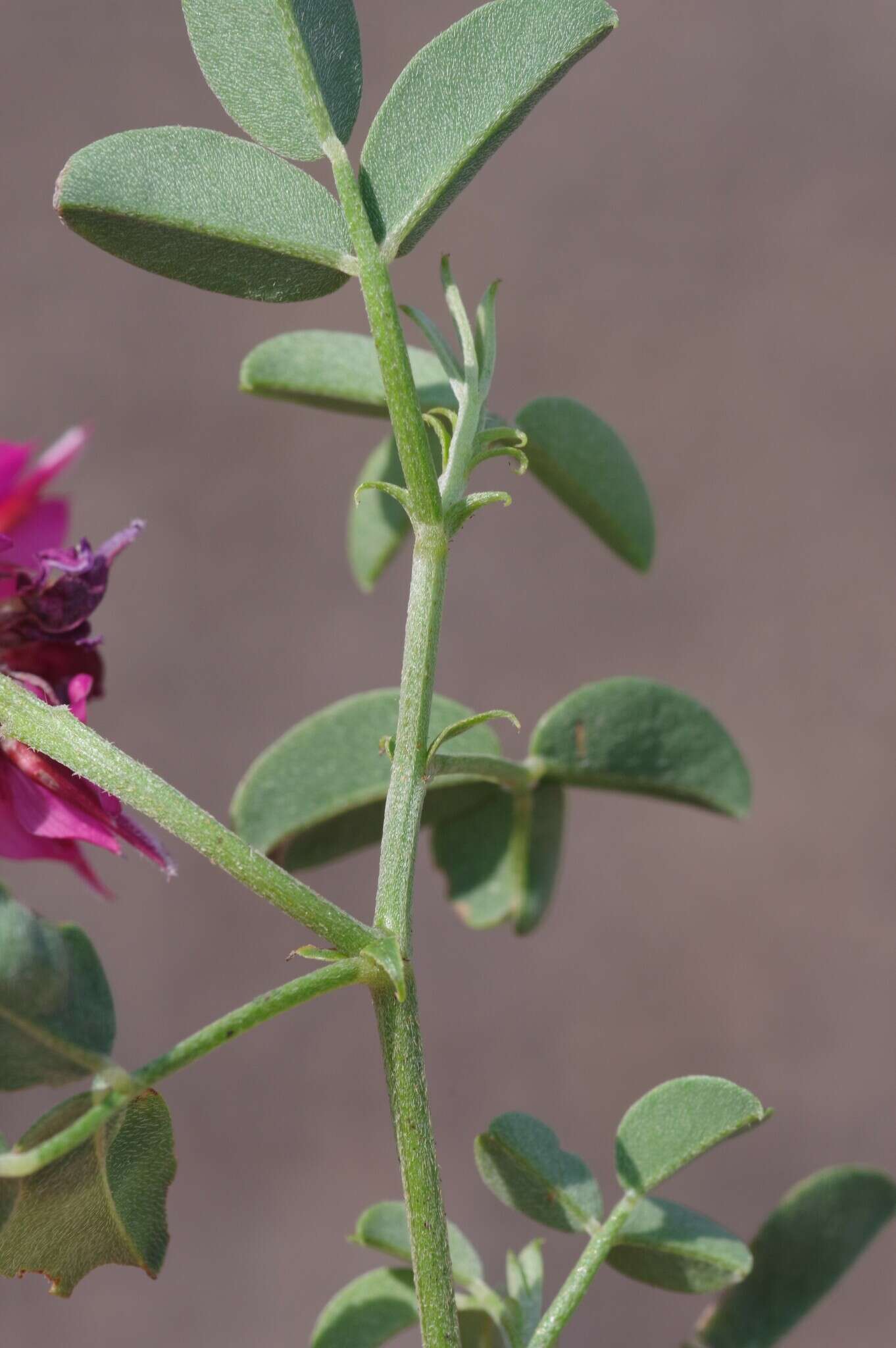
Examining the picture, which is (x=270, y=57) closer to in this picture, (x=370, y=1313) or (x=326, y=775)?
(x=326, y=775)

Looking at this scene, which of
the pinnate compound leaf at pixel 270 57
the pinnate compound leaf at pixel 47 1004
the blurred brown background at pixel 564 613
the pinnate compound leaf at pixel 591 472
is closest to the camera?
the pinnate compound leaf at pixel 47 1004

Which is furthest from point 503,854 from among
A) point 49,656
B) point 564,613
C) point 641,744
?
point 564,613

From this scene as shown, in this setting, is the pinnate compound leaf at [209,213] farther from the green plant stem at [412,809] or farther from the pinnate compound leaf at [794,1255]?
the pinnate compound leaf at [794,1255]

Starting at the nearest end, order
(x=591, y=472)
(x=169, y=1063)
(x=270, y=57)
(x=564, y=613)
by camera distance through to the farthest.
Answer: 1. (x=169, y=1063)
2. (x=270, y=57)
3. (x=591, y=472)
4. (x=564, y=613)

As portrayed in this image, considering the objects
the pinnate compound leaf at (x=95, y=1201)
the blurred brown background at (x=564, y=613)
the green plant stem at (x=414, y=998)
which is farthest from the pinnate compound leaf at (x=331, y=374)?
the blurred brown background at (x=564, y=613)

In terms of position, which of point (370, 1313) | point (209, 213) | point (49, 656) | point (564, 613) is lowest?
point (370, 1313)

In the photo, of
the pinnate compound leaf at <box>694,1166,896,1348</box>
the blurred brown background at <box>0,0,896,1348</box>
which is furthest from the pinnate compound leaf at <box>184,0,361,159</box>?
the blurred brown background at <box>0,0,896,1348</box>

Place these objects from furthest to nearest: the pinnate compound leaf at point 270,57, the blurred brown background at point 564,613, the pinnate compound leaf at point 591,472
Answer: the blurred brown background at point 564,613 → the pinnate compound leaf at point 591,472 → the pinnate compound leaf at point 270,57
